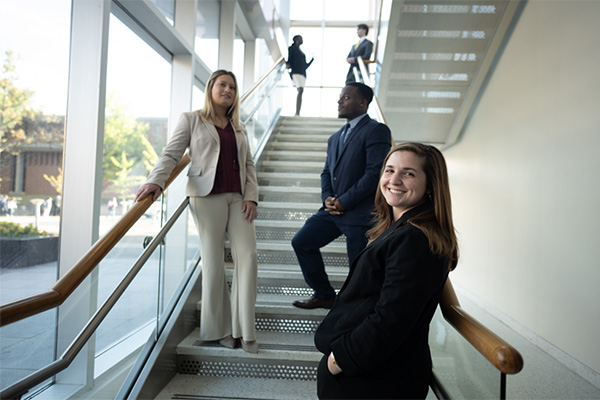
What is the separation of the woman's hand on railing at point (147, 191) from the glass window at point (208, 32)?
4.04 metres

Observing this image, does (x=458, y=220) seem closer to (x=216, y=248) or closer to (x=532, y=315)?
(x=532, y=315)

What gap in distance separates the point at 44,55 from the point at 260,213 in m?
2.29

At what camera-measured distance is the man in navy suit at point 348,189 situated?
2467 mm

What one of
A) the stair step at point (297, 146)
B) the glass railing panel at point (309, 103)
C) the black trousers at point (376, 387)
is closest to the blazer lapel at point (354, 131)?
the black trousers at point (376, 387)

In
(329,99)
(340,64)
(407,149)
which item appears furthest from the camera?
(340,64)

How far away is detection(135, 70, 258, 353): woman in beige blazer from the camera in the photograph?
2377 millimetres

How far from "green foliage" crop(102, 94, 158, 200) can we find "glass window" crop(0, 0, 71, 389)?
1.63 feet

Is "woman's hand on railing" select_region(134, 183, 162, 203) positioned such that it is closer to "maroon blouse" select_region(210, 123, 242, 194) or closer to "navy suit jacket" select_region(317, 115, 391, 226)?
"maroon blouse" select_region(210, 123, 242, 194)

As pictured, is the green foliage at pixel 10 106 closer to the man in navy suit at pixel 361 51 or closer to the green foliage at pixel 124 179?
the green foliage at pixel 124 179

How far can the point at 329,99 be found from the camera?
10.0m

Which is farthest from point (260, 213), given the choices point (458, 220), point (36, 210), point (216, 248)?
point (458, 220)

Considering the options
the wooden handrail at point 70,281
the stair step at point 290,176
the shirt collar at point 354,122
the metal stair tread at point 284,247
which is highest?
the shirt collar at point 354,122

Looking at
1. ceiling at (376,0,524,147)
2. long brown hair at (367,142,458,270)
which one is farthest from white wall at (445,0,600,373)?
long brown hair at (367,142,458,270)

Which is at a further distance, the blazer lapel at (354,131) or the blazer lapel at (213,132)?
the blazer lapel at (354,131)
